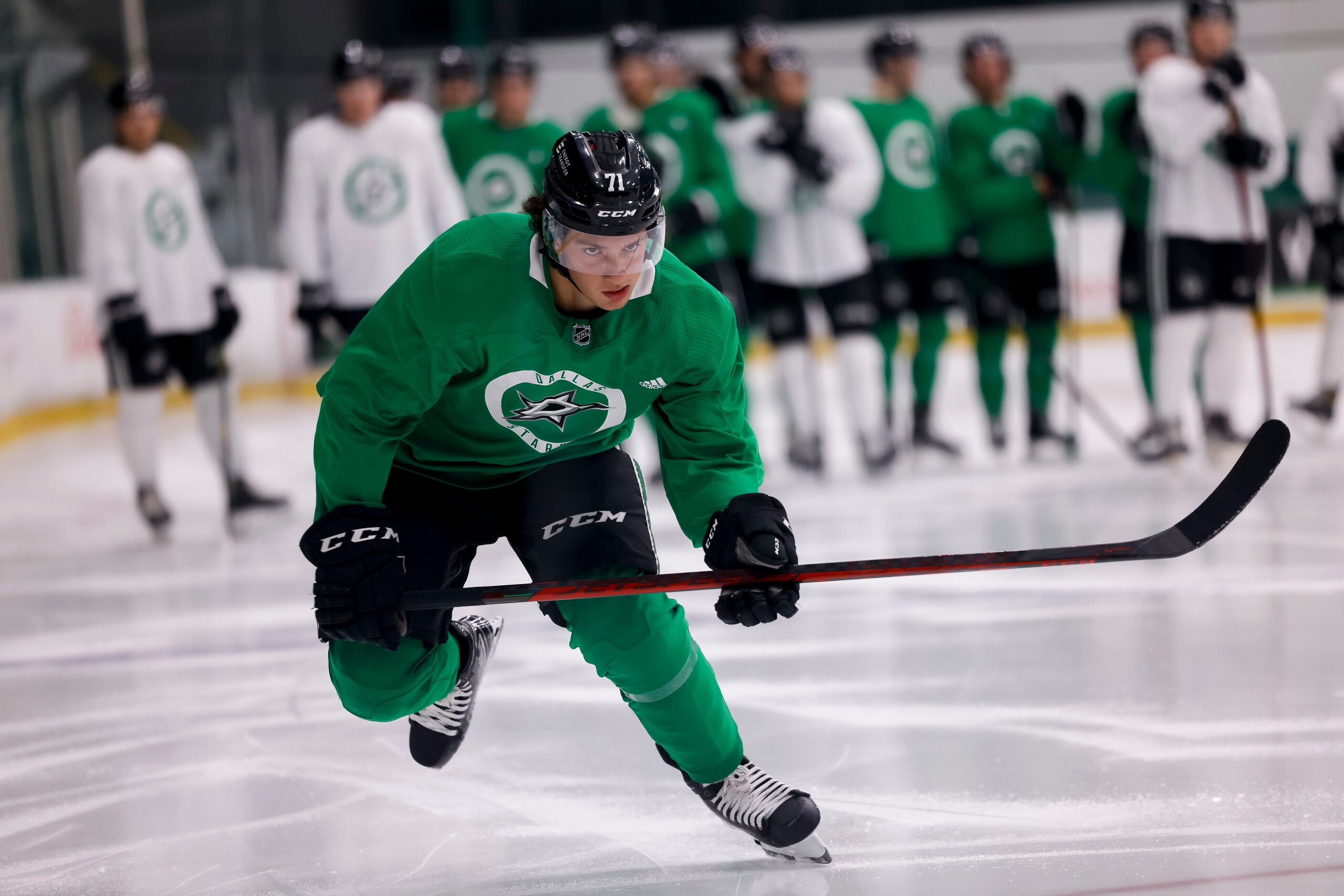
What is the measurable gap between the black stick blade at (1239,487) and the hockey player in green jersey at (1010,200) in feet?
11.2

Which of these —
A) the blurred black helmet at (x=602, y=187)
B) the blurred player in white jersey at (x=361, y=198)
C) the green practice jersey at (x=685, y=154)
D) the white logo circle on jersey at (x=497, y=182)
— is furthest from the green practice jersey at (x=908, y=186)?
the blurred black helmet at (x=602, y=187)

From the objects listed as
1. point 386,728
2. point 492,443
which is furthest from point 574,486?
point 386,728

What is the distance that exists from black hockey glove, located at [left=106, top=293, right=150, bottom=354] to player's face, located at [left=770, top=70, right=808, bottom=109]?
2246 mm

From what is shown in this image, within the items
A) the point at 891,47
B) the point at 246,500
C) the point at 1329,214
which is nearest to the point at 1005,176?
the point at 891,47

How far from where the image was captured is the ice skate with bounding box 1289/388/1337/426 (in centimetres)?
497

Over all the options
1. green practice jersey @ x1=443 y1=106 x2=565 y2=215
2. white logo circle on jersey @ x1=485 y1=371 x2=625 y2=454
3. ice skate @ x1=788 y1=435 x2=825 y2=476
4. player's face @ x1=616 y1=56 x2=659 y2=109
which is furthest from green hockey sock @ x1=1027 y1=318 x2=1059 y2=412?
white logo circle on jersey @ x1=485 y1=371 x2=625 y2=454

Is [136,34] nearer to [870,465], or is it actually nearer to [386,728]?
[870,465]

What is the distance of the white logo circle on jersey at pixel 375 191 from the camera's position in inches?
173

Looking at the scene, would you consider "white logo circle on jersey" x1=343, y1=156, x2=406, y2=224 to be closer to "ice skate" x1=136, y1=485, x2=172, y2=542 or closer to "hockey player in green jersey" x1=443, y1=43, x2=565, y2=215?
"hockey player in green jersey" x1=443, y1=43, x2=565, y2=215

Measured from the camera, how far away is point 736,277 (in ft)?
17.9

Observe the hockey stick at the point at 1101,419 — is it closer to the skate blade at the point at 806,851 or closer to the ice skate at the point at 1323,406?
the ice skate at the point at 1323,406

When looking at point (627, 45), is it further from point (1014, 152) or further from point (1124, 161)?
point (1124, 161)

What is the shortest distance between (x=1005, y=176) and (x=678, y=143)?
4.01ft

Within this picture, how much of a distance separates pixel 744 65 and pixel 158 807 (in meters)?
3.76
